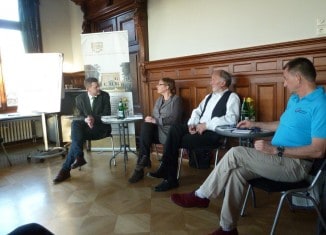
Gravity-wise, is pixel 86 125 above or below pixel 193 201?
above

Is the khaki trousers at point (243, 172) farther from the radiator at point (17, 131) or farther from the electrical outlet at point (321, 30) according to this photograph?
the radiator at point (17, 131)

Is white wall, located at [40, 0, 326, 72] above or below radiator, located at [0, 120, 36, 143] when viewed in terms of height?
above

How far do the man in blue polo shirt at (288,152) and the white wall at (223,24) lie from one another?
945mm

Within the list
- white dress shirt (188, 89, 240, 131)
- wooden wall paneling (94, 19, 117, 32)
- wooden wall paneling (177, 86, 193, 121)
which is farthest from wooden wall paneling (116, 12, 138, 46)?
white dress shirt (188, 89, 240, 131)

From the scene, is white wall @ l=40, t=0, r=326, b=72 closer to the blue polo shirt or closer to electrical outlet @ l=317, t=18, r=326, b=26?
electrical outlet @ l=317, t=18, r=326, b=26

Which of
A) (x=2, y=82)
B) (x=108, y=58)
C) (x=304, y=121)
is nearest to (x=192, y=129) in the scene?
(x=304, y=121)

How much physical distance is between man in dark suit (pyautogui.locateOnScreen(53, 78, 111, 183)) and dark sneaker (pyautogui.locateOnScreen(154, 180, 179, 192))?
3.70 feet

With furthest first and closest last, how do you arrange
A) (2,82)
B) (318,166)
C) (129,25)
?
(2,82), (129,25), (318,166)

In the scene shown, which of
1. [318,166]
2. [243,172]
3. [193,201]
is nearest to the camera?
[318,166]

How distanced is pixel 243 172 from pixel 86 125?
232 centimetres

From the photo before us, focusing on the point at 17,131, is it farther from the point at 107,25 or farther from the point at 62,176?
the point at 107,25

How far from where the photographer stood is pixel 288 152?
1.67m

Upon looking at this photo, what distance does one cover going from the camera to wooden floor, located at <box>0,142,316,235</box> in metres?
2.03

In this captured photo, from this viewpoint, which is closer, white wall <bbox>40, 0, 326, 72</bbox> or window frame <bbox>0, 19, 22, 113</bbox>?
white wall <bbox>40, 0, 326, 72</bbox>
